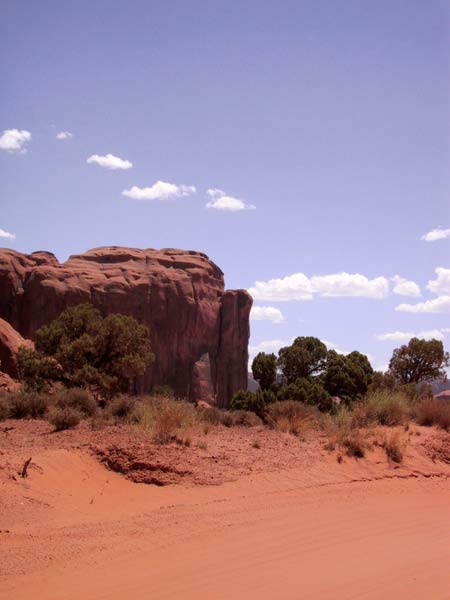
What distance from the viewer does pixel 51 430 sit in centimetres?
1392

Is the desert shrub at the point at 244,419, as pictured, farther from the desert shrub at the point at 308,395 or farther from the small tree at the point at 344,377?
the small tree at the point at 344,377

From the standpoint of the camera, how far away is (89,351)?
79.7ft

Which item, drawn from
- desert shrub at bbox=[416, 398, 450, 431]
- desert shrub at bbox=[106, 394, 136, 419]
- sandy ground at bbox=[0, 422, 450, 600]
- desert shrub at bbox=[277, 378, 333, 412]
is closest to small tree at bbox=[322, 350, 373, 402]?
desert shrub at bbox=[277, 378, 333, 412]

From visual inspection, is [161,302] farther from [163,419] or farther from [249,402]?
[163,419]

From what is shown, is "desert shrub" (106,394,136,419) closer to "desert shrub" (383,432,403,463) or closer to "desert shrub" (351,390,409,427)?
"desert shrub" (351,390,409,427)

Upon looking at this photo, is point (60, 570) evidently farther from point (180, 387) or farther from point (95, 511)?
point (180, 387)

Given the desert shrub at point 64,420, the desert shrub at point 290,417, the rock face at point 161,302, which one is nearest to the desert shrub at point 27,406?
the desert shrub at point 64,420

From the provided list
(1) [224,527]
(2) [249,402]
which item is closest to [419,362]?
(2) [249,402]

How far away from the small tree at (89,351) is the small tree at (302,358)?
1022 cm

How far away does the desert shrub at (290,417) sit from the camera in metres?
16.0

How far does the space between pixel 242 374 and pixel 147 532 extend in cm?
5108

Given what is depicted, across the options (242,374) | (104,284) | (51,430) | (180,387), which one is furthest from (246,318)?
Result: (51,430)

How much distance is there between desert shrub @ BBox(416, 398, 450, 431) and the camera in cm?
1850

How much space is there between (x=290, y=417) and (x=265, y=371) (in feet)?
54.6
